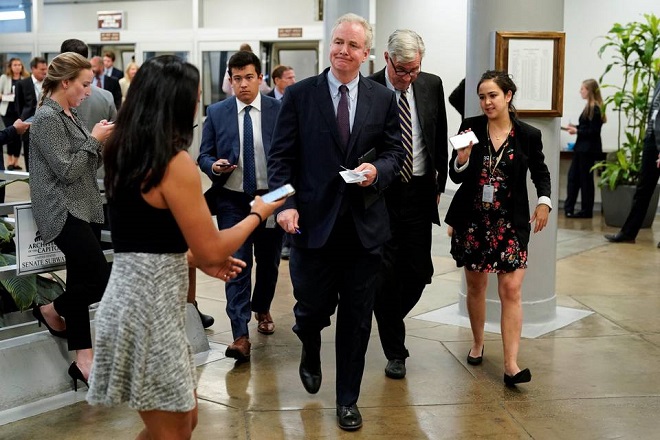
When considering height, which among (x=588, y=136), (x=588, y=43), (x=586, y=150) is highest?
(x=588, y=43)

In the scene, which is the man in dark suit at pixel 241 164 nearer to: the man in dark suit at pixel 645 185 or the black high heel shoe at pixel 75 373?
the black high heel shoe at pixel 75 373

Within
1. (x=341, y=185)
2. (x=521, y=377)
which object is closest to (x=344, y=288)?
(x=341, y=185)

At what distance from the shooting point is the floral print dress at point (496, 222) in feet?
16.3

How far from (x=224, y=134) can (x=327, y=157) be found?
1510 mm

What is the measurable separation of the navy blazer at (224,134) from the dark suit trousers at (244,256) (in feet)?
0.47

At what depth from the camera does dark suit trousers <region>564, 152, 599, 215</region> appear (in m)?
11.9

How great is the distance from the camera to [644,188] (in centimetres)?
992

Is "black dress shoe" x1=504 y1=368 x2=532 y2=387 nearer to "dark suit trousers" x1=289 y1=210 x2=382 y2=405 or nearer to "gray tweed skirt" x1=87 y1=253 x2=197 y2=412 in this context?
"dark suit trousers" x1=289 y1=210 x2=382 y2=405

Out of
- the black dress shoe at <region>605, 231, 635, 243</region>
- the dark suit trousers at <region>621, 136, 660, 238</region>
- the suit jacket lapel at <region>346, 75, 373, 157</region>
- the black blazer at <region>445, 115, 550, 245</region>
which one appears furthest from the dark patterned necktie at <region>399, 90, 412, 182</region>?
the black dress shoe at <region>605, 231, 635, 243</region>

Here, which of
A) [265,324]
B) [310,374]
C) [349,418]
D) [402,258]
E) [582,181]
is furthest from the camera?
[582,181]

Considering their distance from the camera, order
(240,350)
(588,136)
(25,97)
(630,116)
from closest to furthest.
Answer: (240,350) < (25,97) < (630,116) < (588,136)

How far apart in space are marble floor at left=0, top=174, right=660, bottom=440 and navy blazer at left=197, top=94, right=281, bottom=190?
1201 millimetres

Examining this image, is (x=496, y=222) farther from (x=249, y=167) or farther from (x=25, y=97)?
(x=25, y=97)

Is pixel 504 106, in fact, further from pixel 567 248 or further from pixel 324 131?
pixel 567 248
